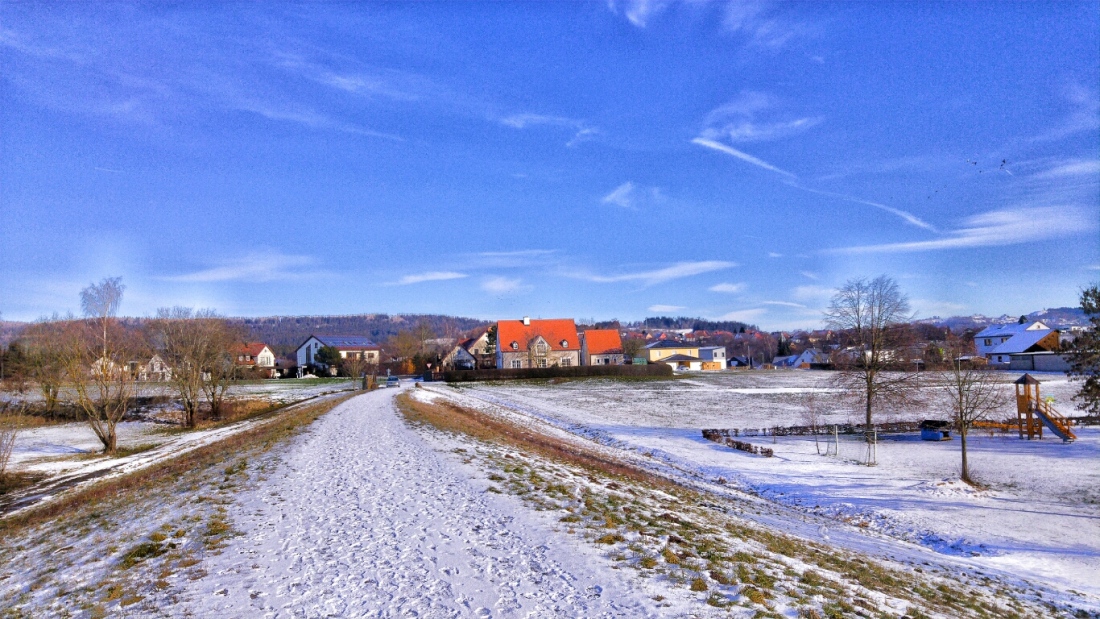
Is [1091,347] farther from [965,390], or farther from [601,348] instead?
[601,348]

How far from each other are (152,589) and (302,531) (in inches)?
91.0

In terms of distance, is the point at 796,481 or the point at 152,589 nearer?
the point at 152,589

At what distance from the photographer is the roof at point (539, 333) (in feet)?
283

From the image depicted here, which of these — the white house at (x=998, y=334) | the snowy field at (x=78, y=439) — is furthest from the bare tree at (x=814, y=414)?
the white house at (x=998, y=334)

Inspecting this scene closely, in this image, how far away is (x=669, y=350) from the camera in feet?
382

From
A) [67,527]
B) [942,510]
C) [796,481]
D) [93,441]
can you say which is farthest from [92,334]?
[942,510]

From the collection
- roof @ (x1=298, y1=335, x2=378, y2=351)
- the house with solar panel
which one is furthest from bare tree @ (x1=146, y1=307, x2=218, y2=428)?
roof @ (x1=298, y1=335, x2=378, y2=351)

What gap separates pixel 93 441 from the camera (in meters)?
33.3

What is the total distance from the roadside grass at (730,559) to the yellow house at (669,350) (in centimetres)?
9902

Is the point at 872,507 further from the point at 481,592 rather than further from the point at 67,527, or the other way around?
the point at 67,527

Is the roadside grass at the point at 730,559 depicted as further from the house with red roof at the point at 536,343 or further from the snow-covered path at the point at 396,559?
the house with red roof at the point at 536,343

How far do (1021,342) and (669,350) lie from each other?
53.6m

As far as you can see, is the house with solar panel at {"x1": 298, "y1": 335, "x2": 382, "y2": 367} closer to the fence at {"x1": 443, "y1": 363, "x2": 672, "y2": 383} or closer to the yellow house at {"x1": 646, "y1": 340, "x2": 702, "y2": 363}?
the fence at {"x1": 443, "y1": 363, "x2": 672, "y2": 383}

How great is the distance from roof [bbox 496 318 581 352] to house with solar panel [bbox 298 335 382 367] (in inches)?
929
